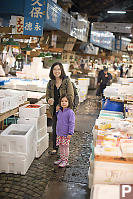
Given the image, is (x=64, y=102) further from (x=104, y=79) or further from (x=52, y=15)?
(x=104, y=79)

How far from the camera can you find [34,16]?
768 centimetres

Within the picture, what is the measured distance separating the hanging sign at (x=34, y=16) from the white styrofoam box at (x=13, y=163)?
4.28 m

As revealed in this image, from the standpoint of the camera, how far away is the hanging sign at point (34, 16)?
24.9 feet

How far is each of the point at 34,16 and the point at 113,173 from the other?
6.00m

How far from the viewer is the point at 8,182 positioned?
13.9 ft

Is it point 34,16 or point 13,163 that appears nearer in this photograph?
point 13,163

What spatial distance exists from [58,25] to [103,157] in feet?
27.1

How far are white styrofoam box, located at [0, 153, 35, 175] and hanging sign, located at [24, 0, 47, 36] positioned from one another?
4.28 m

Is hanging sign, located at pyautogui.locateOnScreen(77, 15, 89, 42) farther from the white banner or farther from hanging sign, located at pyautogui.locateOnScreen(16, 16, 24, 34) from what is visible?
hanging sign, located at pyautogui.locateOnScreen(16, 16, 24, 34)

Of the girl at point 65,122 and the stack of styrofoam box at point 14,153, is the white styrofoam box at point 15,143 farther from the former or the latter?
the girl at point 65,122

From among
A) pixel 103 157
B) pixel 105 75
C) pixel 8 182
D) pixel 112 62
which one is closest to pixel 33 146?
pixel 8 182

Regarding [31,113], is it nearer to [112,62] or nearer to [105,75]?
[105,75]

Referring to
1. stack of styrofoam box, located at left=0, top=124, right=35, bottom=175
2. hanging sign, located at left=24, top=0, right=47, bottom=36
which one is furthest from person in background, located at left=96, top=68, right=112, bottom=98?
stack of styrofoam box, located at left=0, top=124, right=35, bottom=175

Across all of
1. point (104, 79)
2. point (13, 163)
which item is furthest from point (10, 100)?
point (104, 79)
